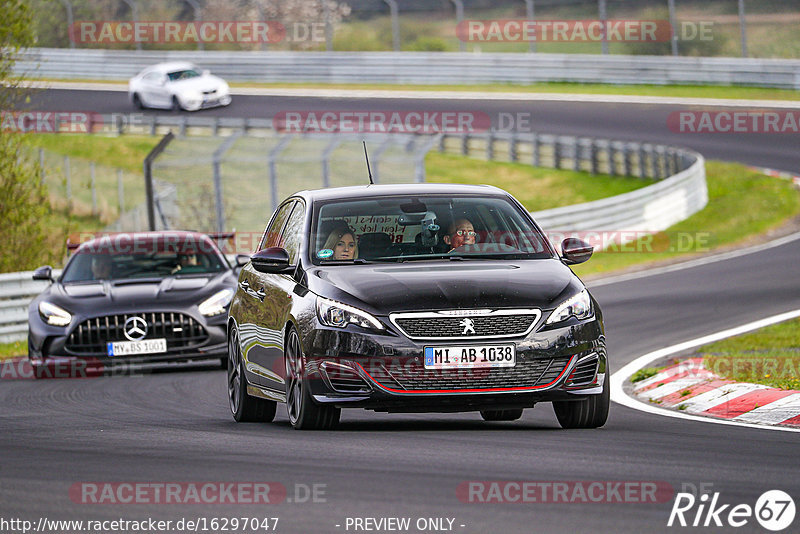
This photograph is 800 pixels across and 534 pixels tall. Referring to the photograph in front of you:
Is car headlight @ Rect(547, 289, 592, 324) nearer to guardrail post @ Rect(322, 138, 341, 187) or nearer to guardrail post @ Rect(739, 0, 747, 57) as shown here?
guardrail post @ Rect(322, 138, 341, 187)

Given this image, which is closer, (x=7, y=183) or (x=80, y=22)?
(x=7, y=183)

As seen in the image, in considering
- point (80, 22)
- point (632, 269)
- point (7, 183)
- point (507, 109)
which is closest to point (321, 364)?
point (7, 183)

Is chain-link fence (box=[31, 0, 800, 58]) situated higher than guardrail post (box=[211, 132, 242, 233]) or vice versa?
guardrail post (box=[211, 132, 242, 233])

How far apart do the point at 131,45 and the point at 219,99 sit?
14315mm

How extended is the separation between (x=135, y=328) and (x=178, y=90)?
107 ft

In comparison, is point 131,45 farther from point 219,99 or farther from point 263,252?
point 263,252

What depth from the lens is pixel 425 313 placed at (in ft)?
28.1

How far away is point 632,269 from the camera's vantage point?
961 inches

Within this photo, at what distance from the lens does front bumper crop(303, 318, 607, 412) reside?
28.0ft

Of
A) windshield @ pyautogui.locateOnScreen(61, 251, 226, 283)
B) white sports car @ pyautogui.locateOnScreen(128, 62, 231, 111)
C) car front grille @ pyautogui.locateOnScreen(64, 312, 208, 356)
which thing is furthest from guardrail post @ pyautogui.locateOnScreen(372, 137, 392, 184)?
white sports car @ pyautogui.locateOnScreen(128, 62, 231, 111)

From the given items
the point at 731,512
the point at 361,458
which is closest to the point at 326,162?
the point at 361,458

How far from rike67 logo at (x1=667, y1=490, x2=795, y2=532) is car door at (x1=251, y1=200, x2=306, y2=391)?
11.9 feet

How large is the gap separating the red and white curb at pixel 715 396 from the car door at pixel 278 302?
2919 millimetres

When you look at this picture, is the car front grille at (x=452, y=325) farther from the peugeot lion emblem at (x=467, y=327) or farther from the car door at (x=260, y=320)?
the car door at (x=260, y=320)
